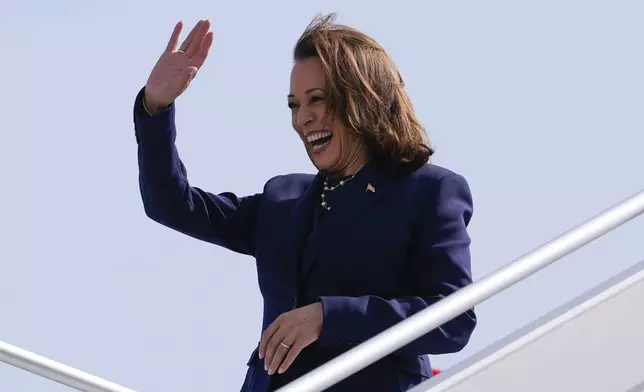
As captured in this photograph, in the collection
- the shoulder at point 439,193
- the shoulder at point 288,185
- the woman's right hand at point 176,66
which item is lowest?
the shoulder at point 439,193

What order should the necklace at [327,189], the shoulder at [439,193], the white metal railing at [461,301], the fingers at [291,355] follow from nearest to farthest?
1. the white metal railing at [461,301]
2. the fingers at [291,355]
3. the shoulder at [439,193]
4. the necklace at [327,189]

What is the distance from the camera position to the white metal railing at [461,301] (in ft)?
5.27

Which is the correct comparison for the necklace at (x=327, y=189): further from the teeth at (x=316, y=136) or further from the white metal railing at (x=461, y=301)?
the white metal railing at (x=461, y=301)

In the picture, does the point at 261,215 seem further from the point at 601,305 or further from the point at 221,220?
the point at 601,305

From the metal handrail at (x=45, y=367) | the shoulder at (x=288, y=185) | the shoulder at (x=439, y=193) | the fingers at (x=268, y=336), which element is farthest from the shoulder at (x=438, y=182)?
the metal handrail at (x=45, y=367)

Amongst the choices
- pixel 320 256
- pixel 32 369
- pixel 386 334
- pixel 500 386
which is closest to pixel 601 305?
pixel 500 386

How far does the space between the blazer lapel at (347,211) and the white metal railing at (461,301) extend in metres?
0.45

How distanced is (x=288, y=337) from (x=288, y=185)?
507mm

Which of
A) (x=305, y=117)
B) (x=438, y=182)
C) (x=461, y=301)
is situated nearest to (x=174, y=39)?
(x=305, y=117)

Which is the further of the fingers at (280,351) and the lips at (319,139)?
the lips at (319,139)

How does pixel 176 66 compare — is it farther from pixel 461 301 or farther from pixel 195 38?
pixel 461 301

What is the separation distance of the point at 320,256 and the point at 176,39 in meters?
0.46

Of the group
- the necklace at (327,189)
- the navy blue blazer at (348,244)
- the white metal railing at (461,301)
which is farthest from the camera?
the necklace at (327,189)

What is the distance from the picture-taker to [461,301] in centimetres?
168
